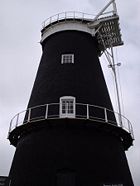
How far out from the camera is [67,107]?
17.0 m

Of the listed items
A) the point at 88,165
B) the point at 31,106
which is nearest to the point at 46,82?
the point at 31,106

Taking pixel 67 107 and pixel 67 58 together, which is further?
pixel 67 58

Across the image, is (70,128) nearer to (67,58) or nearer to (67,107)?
(67,107)

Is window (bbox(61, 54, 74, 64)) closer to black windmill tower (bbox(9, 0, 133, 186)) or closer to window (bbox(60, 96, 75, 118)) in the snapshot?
black windmill tower (bbox(9, 0, 133, 186))

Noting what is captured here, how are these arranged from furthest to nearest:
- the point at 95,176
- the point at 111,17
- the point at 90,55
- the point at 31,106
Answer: the point at 111,17, the point at 90,55, the point at 31,106, the point at 95,176

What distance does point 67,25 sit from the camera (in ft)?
70.2

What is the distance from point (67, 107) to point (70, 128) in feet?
4.45

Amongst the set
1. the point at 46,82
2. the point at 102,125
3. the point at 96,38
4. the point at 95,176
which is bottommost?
the point at 95,176

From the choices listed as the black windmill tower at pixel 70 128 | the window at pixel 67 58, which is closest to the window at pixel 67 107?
the black windmill tower at pixel 70 128

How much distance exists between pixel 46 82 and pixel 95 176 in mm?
6882

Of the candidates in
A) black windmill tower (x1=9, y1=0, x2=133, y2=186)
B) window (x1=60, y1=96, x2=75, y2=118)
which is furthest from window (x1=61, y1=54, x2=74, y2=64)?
window (x1=60, y1=96, x2=75, y2=118)

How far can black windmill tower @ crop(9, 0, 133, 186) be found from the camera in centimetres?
1522

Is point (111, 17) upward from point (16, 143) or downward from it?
upward

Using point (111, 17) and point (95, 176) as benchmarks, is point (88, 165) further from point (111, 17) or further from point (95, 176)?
point (111, 17)
